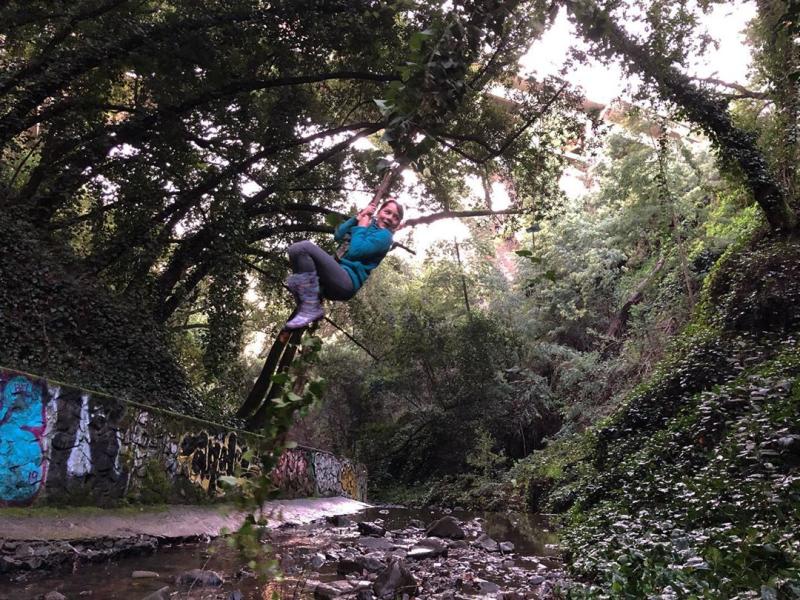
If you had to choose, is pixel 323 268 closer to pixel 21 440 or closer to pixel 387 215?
pixel 387 215

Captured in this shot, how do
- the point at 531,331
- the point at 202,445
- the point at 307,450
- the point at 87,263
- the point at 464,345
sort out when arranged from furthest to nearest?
1. the point at 531,331
2. the point at 464,345
3. the point at 307,450
4. the point at 87,263
5. the point at 202,445

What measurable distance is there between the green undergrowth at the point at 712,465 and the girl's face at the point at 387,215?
2.80 metres

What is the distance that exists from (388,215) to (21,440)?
20.9 feet

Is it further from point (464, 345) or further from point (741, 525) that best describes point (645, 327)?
point (741, 525)

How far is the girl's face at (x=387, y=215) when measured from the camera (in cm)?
322

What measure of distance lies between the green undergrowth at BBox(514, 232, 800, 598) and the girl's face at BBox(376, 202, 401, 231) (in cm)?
280

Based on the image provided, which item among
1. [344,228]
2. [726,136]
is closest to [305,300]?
[344,228]

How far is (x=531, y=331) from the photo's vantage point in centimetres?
2564

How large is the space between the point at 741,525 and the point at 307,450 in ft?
49.7

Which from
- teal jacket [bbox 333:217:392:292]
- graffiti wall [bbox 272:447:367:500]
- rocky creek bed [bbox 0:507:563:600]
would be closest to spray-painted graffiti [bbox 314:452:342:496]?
graffiti wall [bbox 272:447:367:500]

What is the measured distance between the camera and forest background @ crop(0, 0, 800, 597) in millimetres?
5344

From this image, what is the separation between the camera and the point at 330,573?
22.3ft

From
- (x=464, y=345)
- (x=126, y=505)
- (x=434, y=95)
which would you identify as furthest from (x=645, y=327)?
(x=434, y=95)

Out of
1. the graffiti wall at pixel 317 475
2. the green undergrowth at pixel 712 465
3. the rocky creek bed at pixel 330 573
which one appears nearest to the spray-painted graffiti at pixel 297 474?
the graffiti wall at pixel 317 475
